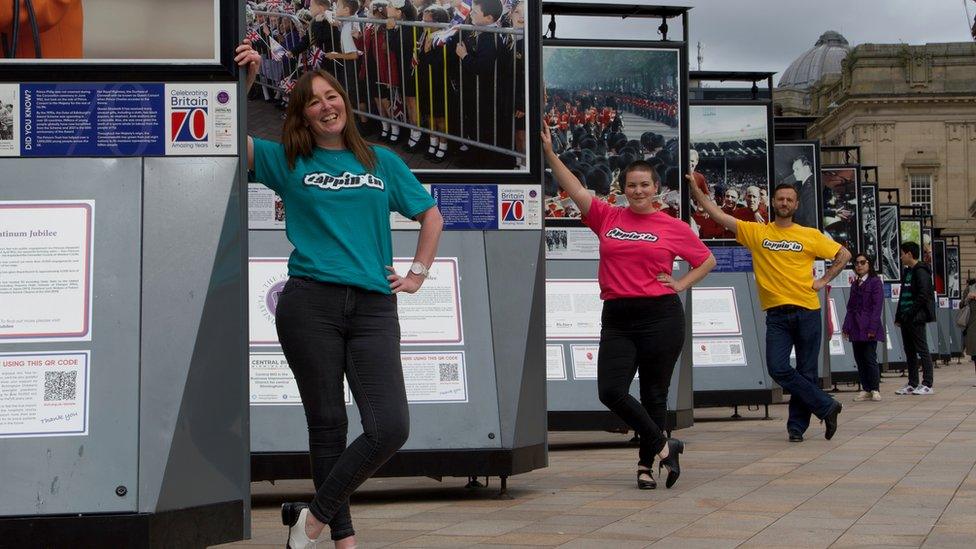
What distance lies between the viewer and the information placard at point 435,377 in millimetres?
7910

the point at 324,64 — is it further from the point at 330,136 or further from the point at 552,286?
the point at 552,286

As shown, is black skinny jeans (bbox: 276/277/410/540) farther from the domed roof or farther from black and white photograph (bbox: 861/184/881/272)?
the domed roof

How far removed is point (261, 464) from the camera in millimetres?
7699

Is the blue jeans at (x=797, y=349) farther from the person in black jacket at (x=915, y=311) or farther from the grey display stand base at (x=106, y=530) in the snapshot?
the person in black jacket at (x=915, y=311)

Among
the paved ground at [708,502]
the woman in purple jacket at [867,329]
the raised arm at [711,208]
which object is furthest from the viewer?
the woman in purple jacket at [867,329]

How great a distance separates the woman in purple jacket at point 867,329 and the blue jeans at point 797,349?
7.74 m

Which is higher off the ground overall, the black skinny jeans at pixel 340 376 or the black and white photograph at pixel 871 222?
the black and white photograph at pixel 871 222

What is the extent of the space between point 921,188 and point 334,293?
104 m

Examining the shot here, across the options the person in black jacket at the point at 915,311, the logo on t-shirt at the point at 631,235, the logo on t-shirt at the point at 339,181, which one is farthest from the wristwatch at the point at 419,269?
the person in black jacket at the point at 915,311

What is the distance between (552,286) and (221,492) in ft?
22.0

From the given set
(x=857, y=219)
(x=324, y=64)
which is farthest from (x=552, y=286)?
(x=857, y=219)

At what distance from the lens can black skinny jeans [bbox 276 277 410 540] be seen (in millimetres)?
5406

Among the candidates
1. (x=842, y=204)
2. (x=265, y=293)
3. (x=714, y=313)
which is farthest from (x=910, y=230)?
(x=265, y=293)

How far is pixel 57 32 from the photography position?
18.3 feet
